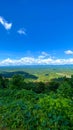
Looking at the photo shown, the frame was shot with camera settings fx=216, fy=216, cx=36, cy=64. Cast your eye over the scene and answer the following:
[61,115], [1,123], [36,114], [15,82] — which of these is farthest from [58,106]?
[15,82]

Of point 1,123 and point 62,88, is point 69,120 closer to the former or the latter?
point 1,123

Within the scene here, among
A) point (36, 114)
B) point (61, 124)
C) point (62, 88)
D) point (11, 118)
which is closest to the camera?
point (61, 124)

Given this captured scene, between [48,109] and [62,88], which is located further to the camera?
[62,88]

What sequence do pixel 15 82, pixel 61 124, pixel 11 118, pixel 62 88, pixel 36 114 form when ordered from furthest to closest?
pixel 15 82, pixel 62 88, pixel 11 118, pixel 36 114, pixel 61 124

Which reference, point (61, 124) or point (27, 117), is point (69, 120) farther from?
point (27, 117)

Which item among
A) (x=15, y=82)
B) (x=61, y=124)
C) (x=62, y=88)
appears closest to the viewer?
(x=61, y=124)

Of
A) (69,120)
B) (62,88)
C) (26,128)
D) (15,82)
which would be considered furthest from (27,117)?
(15,82)

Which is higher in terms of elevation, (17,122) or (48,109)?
(48,109)

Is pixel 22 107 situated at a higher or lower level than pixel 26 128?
higher

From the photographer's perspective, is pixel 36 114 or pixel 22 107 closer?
pixel 36 114
